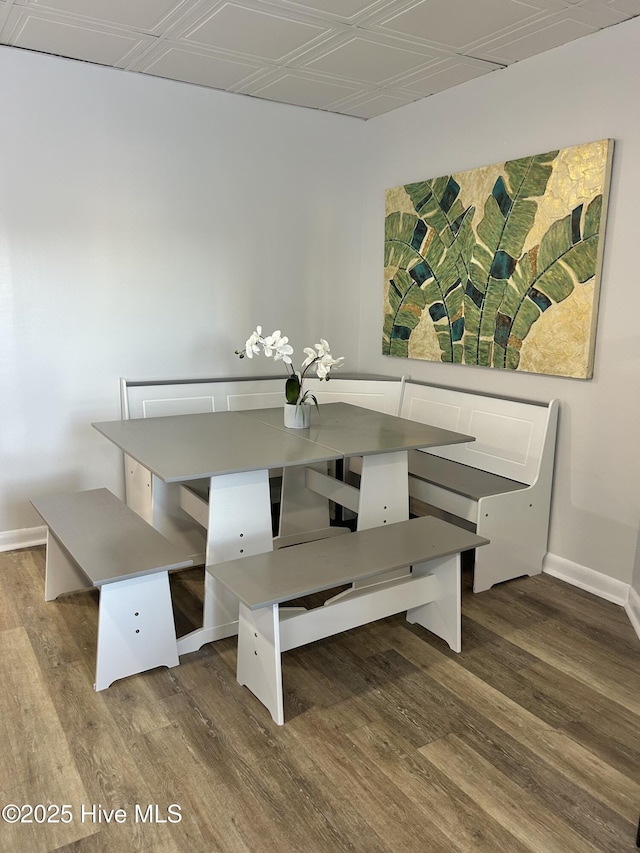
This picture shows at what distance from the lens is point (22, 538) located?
3445mm

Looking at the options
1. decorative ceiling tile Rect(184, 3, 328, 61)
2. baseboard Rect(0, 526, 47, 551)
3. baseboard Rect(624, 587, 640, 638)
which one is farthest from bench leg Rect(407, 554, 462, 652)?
decorative ceiling tile Rect(184, 3, 328, 61)

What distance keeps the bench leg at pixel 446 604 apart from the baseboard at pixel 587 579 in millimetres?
897

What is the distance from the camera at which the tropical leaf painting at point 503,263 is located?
2.91 metres

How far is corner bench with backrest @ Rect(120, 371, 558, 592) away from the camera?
3.04 meters

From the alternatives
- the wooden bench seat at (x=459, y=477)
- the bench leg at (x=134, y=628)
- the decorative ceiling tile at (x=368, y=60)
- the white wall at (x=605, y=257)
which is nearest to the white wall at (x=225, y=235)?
the white wall at (x=605, y=257)

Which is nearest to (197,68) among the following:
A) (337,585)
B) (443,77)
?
(443,77)

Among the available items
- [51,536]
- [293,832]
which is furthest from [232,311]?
Answer: [293,832]

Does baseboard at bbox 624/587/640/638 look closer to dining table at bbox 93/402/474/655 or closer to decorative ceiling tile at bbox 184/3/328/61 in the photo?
dining table at bbox 93/402/474/655

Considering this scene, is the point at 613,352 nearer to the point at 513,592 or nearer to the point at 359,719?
the point at 513,592

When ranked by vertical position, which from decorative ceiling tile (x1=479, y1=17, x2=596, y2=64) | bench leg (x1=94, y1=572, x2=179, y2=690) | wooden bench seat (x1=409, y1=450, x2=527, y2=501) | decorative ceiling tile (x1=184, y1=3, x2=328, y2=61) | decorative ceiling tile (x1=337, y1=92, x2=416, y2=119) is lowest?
bench leg (x1=94, y1=572, x2=179, y2=690)

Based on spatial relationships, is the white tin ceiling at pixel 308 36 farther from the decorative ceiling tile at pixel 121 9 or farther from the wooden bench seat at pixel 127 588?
the wooden bench seat at pixel 127 588

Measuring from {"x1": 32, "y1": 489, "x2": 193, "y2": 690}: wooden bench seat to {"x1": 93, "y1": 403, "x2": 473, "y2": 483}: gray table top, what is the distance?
0.95 feet

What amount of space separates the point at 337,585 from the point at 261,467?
54 cm

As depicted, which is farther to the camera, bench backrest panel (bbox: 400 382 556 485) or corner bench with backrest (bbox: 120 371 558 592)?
bench backrest panel (bbox: 400 382 556 485)
